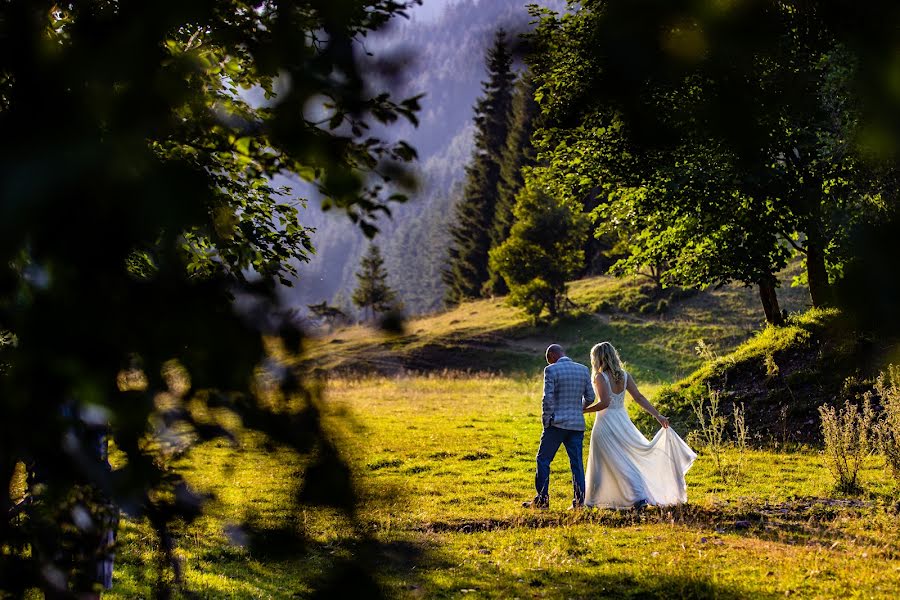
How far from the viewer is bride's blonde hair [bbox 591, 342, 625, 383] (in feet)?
35.3

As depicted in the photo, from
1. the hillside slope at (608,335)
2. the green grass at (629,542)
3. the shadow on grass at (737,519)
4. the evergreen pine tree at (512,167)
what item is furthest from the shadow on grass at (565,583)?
the evergreen pine tree at (512,167)

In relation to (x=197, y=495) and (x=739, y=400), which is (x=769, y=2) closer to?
(x=197, y=495)

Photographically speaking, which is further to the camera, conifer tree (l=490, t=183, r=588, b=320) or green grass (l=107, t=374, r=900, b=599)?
conifer tree (l=490, t=183, r=588, b=320)

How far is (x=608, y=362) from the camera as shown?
10.8 m

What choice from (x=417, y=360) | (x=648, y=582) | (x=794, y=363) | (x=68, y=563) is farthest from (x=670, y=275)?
(x=417, y=360)

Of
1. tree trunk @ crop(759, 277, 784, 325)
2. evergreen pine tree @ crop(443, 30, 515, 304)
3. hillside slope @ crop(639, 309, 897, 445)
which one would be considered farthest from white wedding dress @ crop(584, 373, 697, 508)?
evergreen pine tree @ crop(443, 30, 515, 304)

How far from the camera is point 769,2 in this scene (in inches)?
44.5

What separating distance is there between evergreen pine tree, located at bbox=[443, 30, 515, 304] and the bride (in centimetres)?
5650

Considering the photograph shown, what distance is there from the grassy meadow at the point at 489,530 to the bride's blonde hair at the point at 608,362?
190 centimetres

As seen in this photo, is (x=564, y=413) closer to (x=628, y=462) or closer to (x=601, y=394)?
(x=601, y=394)

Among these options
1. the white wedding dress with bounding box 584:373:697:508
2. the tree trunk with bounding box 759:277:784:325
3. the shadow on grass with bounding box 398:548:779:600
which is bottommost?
the shadow on grass with bounding box 398:548:779:600

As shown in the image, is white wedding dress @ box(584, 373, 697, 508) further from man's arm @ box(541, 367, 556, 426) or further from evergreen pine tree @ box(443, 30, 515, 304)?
evergreen pine tree @ box(443, 30, 515, 304)

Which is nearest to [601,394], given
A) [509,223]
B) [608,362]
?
[608,362]

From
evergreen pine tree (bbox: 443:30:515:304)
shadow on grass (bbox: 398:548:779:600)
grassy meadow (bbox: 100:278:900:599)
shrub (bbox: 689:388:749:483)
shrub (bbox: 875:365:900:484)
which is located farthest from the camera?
evergreen pine tree (bbox: 443:30:515:304)
